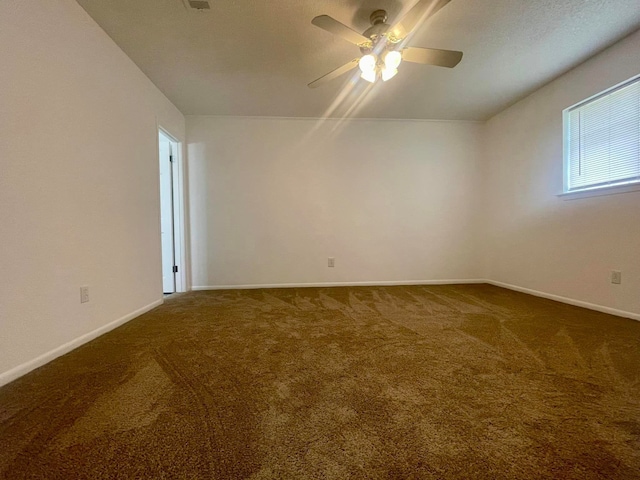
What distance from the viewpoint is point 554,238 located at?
298 cm

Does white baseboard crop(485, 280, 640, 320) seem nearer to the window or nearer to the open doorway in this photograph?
the window

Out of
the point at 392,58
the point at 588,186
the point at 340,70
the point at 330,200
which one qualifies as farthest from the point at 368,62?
the point at 588,186

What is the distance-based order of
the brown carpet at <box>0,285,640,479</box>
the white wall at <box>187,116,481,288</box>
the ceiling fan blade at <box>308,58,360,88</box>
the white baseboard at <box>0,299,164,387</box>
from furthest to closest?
the white wall at <box>187,116,481,288</box> → the ceiling fan blade at <box>308,58,360,88</box> → the white baseboard at <box>0,299,164,387</box> → the brown carpet at <box>0,285,640,479</box>

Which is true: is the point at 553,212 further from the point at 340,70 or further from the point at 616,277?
the point at 340,70

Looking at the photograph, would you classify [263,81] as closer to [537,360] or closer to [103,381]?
[103,381]

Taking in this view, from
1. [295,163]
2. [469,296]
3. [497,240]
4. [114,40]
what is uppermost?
[114,40]

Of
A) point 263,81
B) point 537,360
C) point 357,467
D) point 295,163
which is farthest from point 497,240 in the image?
point 357,467

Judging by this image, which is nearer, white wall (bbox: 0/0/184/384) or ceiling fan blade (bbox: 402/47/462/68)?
white wall (bbox: 0/0/184/384)

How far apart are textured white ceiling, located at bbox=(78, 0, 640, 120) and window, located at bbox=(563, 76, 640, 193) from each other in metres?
0.45

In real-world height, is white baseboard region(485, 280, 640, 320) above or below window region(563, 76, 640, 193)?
below

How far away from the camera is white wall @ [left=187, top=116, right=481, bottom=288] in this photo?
148 inches

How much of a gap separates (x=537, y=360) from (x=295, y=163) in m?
3.30

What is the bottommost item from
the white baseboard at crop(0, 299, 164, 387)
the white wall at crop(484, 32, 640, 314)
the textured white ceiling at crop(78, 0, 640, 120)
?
the white baseboard at crop(0, 299, 164, 387)

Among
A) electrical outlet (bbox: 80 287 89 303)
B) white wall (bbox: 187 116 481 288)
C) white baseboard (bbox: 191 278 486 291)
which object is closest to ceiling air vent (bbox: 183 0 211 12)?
white wall (bbox: 187 116 481 288)
